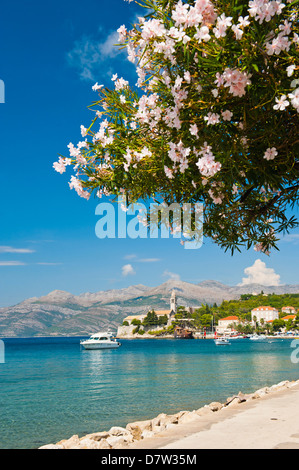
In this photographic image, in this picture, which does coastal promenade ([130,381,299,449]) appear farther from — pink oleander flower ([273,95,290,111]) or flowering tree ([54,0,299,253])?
pink oleander flower ([273,95,290,111])

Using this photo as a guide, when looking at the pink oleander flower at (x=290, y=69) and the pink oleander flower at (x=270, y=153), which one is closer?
the pink oleander flower at (x=290, y=69)

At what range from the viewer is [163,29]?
531 centimetres

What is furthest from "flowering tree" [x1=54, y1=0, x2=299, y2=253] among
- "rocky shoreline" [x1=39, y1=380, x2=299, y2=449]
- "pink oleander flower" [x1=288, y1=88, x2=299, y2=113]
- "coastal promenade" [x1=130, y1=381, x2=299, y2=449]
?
"rocky shoreline" [x1=39, y1=380, x2=299, y2=449]

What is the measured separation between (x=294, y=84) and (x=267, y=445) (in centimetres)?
681

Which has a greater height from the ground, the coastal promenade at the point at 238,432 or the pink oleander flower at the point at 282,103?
the pink oleander flower at the point at 282,103

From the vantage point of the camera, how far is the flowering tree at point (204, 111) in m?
4.65

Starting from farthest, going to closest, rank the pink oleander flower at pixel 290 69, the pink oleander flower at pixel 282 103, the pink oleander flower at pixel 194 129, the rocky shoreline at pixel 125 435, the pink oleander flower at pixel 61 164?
the rocky shoreline at pixel 125 435
the pink oleander flower at pixel 61 164
the pink oleander flower at pixel 194 129
the pink oleander flower at pixel 282 103
the pink oleander flower at pixel 290 69

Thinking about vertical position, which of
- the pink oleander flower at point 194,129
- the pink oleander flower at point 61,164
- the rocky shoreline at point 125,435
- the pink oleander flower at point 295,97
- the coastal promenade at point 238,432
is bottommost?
the rocky shoreline at point 125,435

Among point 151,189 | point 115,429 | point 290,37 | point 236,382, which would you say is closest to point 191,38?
point 290,37

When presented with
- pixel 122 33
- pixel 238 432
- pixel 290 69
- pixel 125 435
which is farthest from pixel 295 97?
pixel 125 435

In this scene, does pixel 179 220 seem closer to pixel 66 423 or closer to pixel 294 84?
pixel 294 84

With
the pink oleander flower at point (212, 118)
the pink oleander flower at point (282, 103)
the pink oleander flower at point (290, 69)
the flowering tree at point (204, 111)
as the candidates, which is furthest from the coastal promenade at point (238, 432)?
the pink oleander flower at point (290, 69)

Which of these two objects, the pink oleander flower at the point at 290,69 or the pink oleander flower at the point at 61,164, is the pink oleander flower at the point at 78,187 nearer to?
the pink oleander flower at the point at 61,164
